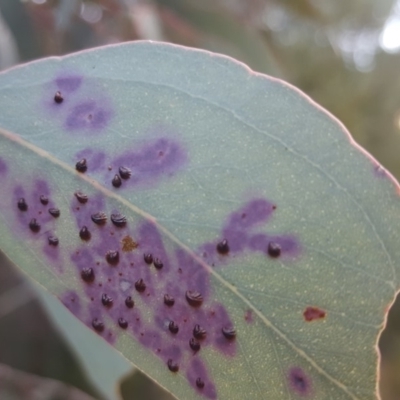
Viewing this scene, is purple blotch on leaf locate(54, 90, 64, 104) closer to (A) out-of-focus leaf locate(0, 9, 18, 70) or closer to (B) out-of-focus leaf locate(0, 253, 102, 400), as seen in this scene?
(A) out-of-focus leaf locate(0, 9, 18, 70)

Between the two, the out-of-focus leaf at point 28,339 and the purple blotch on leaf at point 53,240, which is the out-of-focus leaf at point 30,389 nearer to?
the out-of-focus leaf at point 28,339

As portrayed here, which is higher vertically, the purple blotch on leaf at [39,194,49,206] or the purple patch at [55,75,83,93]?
the purple patch at [55,75,83,93]

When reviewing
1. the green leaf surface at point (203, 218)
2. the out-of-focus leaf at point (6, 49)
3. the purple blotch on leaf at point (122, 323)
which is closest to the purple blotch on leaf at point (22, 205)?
the green leaf surface at point (203, 218)

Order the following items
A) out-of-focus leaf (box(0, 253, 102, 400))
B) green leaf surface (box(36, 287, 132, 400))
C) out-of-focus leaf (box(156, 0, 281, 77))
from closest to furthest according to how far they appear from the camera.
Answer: green leaf surface (box(36, 287, 132, 400)) → out-of-focus leaf (box(156, 0, 281, 77)) → out-of-focus leaf (box(0, 253, 102, 400))

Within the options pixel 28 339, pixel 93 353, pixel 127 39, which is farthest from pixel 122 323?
pixel 28 339

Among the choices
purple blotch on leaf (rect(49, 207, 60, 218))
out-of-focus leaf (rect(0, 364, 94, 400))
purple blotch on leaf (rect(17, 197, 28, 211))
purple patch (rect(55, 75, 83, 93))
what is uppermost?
purple patch (rect(55, 75, 83, 93))

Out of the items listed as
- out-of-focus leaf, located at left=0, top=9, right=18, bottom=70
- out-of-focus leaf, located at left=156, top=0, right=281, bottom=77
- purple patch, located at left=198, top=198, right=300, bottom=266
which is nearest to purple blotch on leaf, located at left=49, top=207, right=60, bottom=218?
purple patch, located at left=198, top=198, right=300, bottom=266

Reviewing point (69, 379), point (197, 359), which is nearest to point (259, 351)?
point (197, 359)

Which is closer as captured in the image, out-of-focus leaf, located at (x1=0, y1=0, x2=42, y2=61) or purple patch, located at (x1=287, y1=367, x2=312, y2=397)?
purple patch, located at (x1=287, y1=367, x2=312, y2=397)
